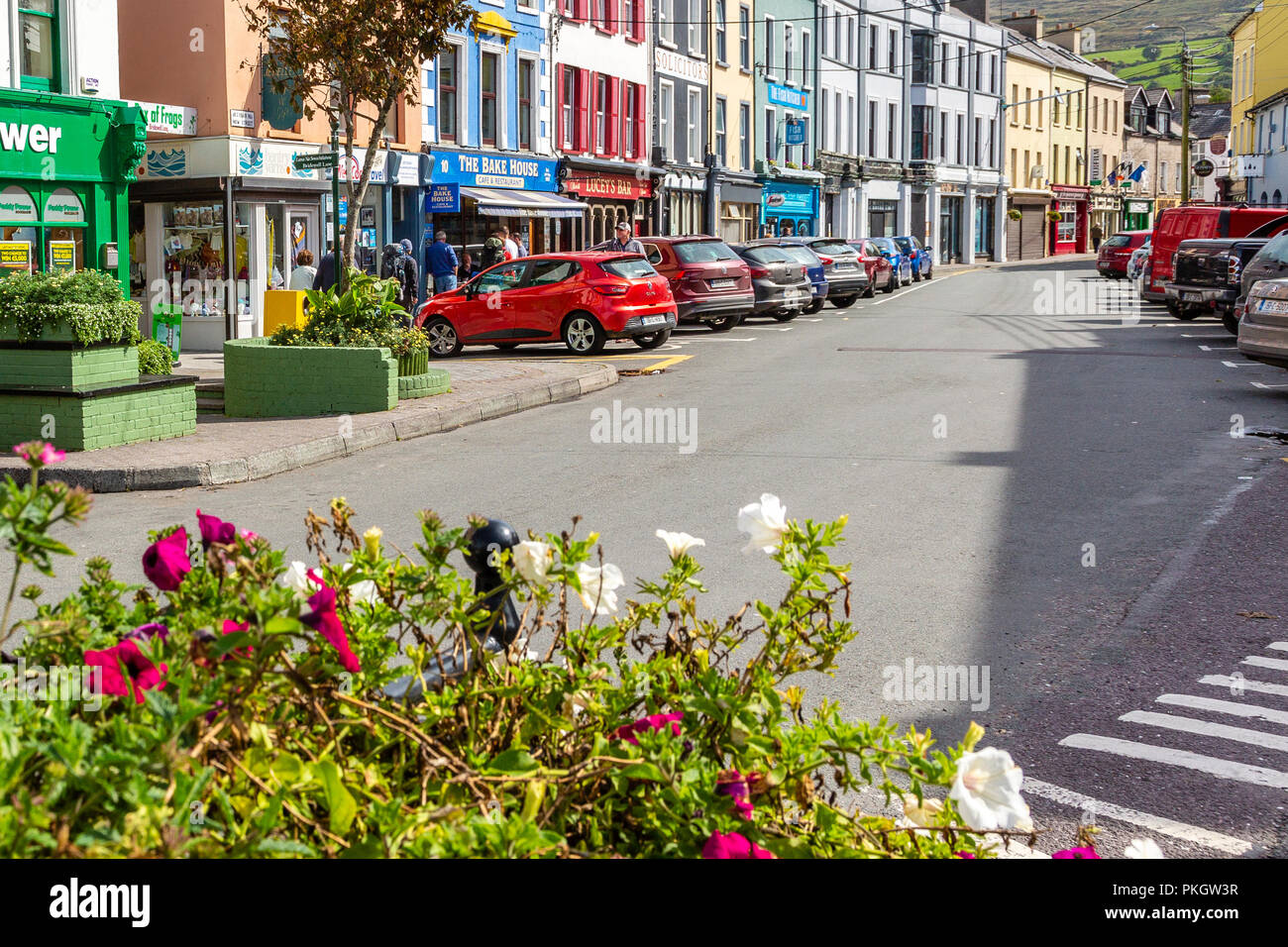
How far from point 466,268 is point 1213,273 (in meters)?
14.0

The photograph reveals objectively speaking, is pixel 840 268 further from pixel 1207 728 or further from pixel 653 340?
pixel 1207 728

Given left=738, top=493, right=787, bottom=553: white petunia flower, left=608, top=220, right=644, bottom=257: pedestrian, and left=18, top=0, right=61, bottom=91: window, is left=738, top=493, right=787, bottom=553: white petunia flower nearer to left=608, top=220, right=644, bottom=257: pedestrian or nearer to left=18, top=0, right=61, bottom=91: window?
left=18, top=0, right=61, bottom=91: window

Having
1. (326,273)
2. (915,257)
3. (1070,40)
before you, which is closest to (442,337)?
(326,273)

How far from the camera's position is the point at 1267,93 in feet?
213

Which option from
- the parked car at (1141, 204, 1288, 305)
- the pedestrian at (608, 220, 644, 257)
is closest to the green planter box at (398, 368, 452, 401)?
the pedestrian at (608, 220, 644, 257)

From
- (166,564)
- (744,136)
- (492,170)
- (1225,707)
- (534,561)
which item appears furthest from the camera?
(744,136)

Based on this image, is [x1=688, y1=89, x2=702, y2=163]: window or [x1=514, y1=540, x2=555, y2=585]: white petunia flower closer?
[x1=514, y1=540, x2=555, y2=585]: white petunia flower

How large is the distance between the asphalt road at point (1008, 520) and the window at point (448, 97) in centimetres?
1477

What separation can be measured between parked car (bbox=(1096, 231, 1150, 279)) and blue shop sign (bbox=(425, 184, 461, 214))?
945 inches

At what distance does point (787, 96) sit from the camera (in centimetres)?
5534

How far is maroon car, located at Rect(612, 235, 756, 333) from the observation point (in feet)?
87.4

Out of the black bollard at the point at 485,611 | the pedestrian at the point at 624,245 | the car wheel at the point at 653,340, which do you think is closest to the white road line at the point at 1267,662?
the black bollard at the point at 485,611

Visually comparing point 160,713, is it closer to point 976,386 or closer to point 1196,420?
point 1196,420
